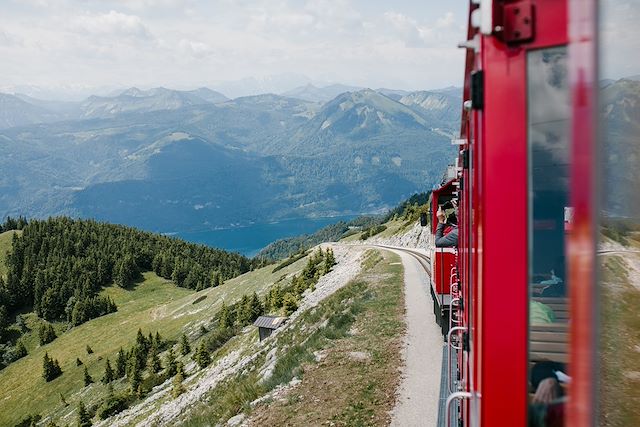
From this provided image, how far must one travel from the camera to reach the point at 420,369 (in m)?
15.6

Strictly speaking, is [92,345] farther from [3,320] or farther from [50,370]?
[3,320]

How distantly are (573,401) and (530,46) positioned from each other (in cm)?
172

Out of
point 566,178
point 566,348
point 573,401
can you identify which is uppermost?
point 566,178

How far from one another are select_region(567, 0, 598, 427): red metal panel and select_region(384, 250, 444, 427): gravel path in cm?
1046

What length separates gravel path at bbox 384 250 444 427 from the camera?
41.9ft

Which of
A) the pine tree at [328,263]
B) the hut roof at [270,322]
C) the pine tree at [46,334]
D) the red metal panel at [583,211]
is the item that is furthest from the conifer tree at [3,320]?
the red metal panel at [583,211]

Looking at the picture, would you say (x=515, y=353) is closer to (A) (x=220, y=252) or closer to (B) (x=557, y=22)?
(B) (x=557, y=22)

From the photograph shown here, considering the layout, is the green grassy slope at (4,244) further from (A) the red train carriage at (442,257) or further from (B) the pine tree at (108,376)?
(A) the red train carriage at (442,257)

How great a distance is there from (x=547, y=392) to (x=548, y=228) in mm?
858

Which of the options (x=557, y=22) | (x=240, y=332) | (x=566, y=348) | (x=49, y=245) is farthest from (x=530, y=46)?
(x=49, y=245)

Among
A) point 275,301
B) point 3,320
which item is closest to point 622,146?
point 275,301

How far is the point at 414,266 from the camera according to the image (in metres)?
38.2

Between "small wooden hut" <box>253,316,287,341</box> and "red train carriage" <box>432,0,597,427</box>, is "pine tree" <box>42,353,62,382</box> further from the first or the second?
"red train carriage" <box>432,0,597,427</box>

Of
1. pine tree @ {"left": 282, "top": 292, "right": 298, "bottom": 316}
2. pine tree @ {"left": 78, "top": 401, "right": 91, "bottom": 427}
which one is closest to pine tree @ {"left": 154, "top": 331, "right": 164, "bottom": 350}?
pine tree @ {"left": 78, "top": 401, "right": 91, "bottom": 427}
